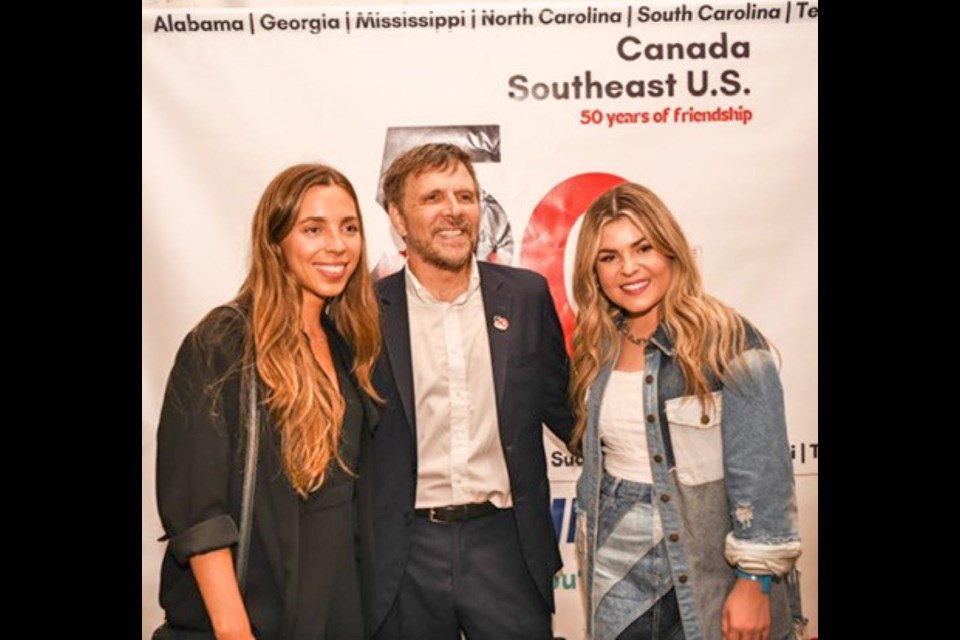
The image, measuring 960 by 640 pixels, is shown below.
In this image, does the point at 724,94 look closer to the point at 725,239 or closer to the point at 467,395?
the point at 725,239

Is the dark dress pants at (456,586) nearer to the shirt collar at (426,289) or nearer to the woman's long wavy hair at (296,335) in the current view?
the woman's long wavy hair at (296,335)

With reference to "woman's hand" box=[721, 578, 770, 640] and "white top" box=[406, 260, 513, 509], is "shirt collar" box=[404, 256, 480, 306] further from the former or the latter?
"woman's hand" box=[721, 578, 770, 640]

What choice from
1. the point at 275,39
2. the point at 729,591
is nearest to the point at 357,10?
the point at 275,39

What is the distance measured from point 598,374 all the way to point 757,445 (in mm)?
571

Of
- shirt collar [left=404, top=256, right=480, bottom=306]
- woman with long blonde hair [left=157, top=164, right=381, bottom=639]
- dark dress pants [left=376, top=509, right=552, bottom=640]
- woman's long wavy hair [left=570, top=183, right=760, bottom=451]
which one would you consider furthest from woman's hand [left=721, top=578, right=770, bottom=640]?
shirt collar [left=404, top=256, right=480, bottom=306]

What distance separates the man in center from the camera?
279 centimetres

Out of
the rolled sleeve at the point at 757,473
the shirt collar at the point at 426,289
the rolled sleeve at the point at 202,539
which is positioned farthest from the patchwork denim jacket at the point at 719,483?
the rolled sleeve at the point at 202,539

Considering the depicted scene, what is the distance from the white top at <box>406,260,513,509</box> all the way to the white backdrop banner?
0.95ft

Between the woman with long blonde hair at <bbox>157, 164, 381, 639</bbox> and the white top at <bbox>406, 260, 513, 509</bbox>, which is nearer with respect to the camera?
the woman with long blonde hair at <bbox>157, 164, 381, 639</bbox>

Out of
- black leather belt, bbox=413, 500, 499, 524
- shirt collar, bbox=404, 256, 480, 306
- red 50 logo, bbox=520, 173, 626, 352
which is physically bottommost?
black leather belt, bbox=413, 500, 499, 524

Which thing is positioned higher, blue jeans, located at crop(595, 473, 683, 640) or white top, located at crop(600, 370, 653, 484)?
white top, located at crop(600, 370, 653, 484)

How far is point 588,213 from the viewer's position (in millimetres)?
2869

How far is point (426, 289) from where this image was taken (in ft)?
9.64

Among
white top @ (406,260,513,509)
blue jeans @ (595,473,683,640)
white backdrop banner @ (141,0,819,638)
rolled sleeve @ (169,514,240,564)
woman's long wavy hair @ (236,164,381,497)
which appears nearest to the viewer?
rolled sleeve @ (169,514,240,564)
